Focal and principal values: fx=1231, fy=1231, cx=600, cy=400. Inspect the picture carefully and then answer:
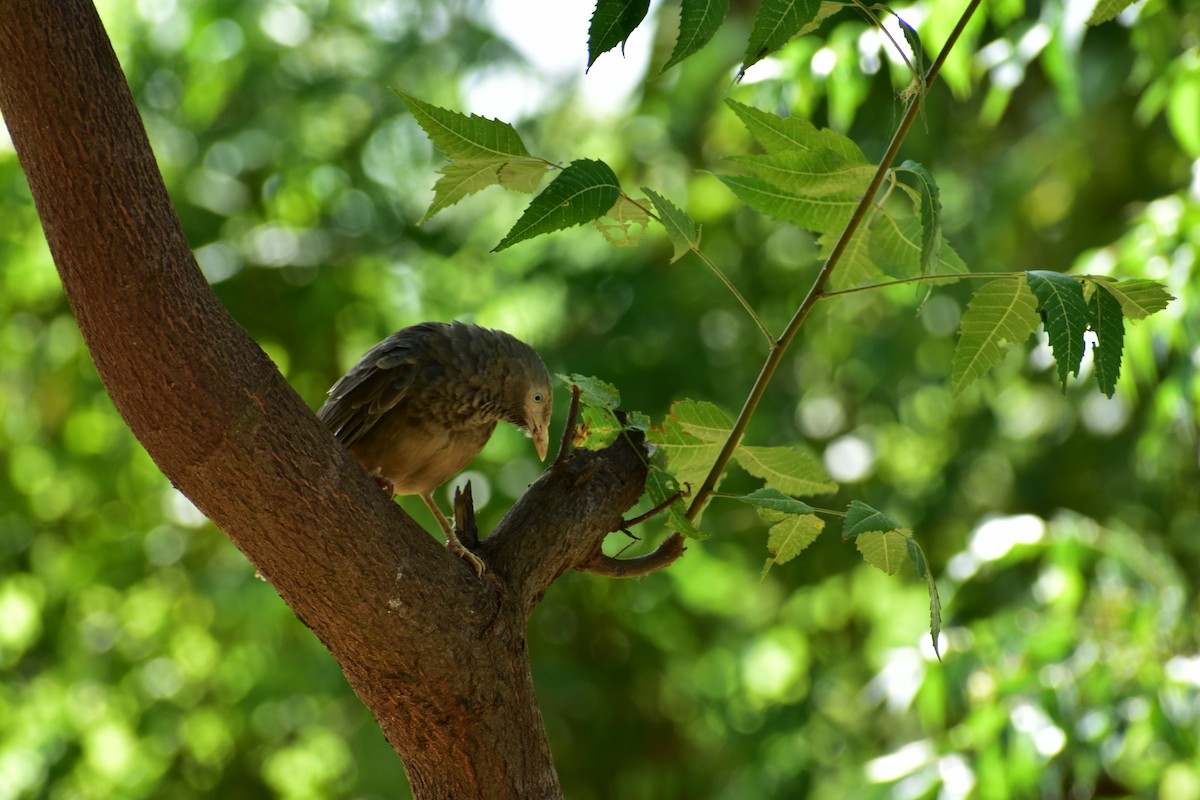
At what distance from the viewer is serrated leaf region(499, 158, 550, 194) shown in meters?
1.98

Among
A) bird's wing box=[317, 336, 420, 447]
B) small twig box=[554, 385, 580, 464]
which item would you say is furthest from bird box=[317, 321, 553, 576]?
small twig box=[554, 385, 580, 464]

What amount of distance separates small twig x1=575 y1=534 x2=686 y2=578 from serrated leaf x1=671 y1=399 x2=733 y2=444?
0.28 metres

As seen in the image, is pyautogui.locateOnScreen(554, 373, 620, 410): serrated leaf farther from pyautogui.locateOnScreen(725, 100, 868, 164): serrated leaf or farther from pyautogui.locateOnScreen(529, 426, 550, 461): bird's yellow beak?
pyautogui.locateOnScreen(529, 426, 550, 461): bird's yellow beak

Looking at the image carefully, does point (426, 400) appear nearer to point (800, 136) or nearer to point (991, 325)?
point (800, 136)

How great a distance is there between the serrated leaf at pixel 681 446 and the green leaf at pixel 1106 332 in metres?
0.75

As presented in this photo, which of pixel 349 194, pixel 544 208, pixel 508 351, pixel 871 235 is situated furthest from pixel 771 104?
pixel 349 194

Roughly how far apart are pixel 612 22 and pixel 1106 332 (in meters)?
0.93

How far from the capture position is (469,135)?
1.95m

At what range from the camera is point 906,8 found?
379 cm

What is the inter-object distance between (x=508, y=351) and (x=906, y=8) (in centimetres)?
166

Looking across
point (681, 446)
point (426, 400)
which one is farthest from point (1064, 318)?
point (426, 400)

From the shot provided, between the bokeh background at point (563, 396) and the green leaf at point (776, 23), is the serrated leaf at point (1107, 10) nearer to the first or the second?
the green leaf at point (776, 23)

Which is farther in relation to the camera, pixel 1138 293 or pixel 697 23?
pixel 1138 293

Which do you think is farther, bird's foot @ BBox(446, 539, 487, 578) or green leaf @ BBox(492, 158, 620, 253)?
bird's foot @ BBox(446, 539, 487, 578)
